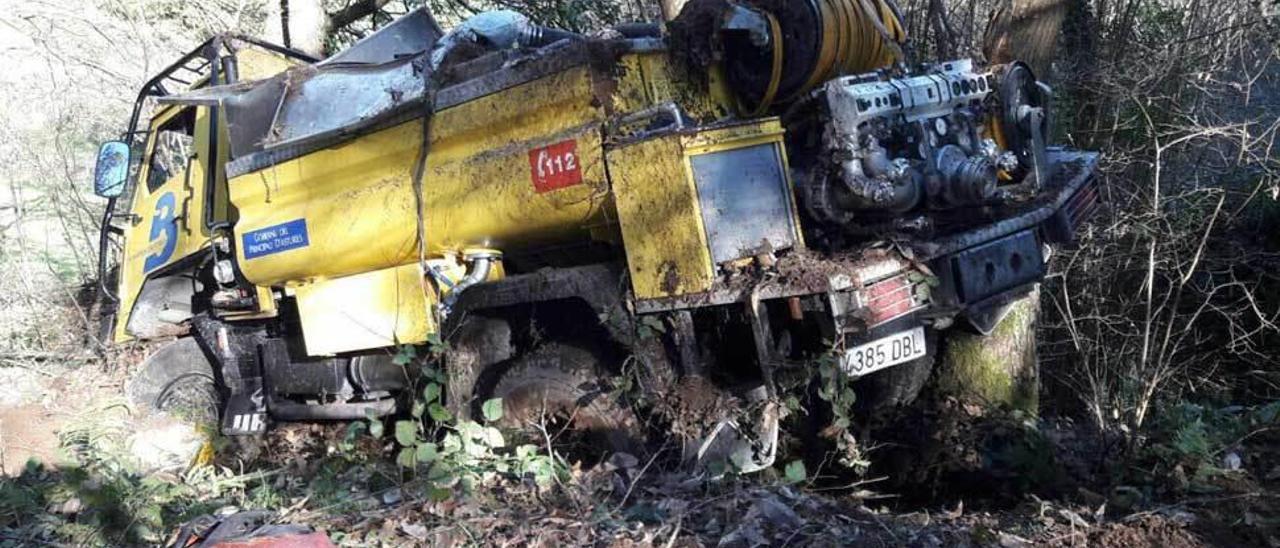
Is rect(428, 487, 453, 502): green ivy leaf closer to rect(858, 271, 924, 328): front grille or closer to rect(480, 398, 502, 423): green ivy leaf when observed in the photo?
rect(480, 398, 502, 423): green ivy leaf

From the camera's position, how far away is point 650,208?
366cm

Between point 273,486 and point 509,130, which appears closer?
point 509,130

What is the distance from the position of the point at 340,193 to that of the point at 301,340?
1.44 meters

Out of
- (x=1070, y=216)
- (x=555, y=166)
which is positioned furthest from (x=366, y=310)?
(x=1070, y=216)

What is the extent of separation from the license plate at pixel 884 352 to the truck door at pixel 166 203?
13.3ft

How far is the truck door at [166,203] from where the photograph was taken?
5.98 meters

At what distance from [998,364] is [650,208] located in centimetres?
256

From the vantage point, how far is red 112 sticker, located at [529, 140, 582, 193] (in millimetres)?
3910

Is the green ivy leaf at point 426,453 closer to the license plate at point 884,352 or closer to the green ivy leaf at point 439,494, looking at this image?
the green ivy leaf at point 439,494

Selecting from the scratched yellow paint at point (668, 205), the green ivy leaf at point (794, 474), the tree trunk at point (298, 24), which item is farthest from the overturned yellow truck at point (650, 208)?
the tree trunk at point (298, 24)

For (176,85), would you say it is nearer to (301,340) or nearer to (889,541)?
(301,340)

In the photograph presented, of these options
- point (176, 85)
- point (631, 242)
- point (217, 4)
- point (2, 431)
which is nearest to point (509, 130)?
point (631, 242)

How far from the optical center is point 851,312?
3455mm

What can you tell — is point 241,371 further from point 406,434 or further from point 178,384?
point 406,434
